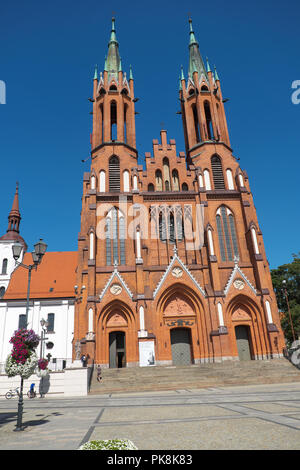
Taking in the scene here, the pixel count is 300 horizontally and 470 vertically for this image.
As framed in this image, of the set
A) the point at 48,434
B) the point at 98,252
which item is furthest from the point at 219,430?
the point at 98,252

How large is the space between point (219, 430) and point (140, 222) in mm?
27752

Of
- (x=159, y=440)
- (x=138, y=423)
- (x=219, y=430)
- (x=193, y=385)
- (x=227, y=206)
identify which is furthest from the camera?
(x=227, y=206)

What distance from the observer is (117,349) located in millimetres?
30922

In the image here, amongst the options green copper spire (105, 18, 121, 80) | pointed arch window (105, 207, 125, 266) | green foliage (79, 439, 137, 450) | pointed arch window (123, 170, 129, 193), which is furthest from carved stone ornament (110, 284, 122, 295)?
green copper spire (105, 18, 121, 80)

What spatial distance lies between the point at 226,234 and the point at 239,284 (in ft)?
18.7

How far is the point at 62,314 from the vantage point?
1678 inches

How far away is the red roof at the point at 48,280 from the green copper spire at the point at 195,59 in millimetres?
32566

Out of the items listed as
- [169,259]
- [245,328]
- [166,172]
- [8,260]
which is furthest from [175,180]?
[8,260]

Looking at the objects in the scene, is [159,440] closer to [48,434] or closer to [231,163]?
[48,434]

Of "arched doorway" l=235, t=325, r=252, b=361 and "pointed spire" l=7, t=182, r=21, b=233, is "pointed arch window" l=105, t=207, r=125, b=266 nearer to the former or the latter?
"arched doorway" l=235, t=325, r=252, b=361

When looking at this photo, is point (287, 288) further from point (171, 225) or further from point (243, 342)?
point (171, 225)

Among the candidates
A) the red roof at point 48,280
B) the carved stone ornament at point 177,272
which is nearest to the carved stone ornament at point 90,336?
the carved stone ornament at point 177,272

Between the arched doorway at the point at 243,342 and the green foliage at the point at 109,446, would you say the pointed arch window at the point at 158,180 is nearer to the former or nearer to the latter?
the arched doorway at the point at 243,342

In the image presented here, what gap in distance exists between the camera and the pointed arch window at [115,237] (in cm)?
3309
